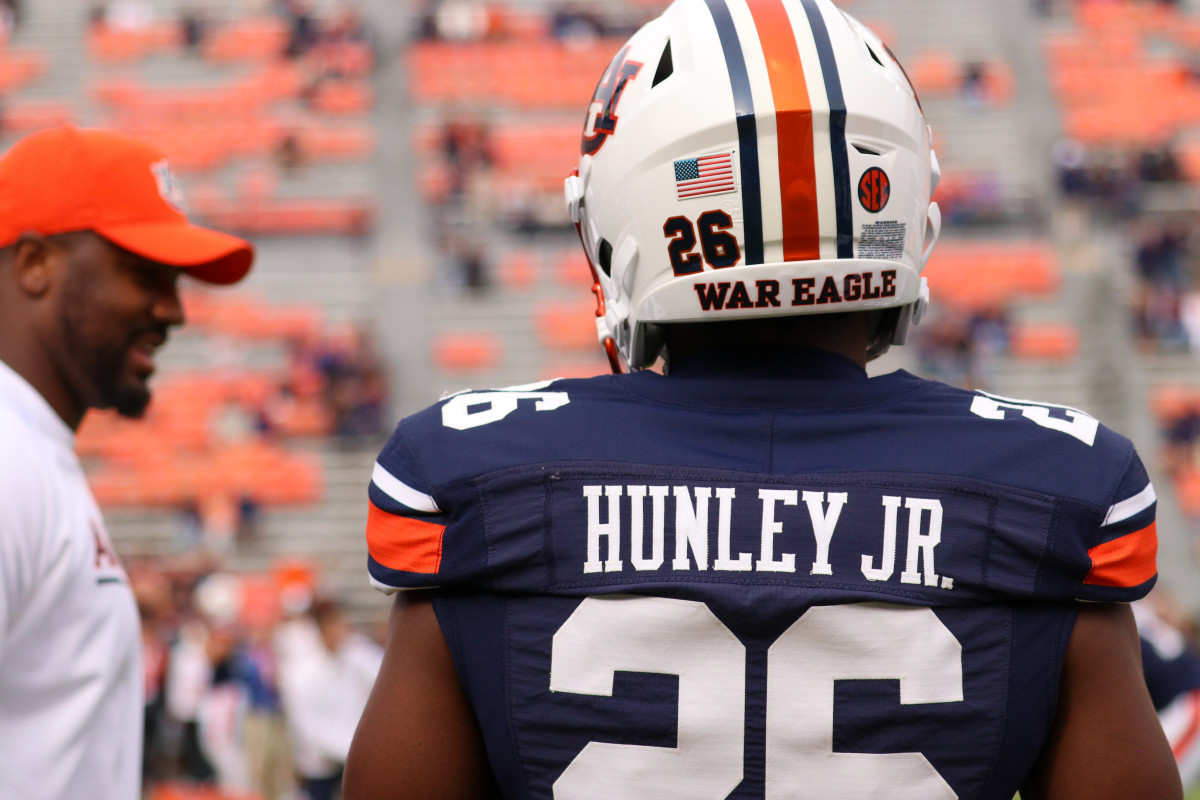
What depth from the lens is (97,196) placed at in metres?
2.25

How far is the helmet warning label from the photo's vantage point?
159 centimetres

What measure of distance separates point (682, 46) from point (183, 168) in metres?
20.6

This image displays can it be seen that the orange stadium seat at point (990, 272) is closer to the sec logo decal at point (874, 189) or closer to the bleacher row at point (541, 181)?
the bleacher row at point (541, 181)

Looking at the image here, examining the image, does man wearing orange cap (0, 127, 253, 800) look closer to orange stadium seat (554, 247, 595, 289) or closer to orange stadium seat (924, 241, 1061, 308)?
orange stadium seat (924, 241, 1061, 308)

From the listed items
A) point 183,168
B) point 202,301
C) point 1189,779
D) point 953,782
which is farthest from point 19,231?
point 183,168

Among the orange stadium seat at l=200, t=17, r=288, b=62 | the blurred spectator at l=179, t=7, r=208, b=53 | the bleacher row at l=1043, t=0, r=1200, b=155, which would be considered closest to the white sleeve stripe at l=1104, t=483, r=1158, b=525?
the bleacher row at l=1043, t=0, r=1200, b=155

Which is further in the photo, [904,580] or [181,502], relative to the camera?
[181,502]

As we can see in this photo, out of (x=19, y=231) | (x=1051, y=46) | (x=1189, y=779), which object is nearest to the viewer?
(x=19, y=231)

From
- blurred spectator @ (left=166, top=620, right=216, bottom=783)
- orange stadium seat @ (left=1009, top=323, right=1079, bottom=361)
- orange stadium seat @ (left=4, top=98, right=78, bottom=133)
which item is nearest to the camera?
blurred spectator @ (left=166, top=620, right=216, bottom=783)

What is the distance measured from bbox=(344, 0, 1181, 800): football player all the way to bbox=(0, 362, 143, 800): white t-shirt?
0.60 meters

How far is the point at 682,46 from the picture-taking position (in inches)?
65.6

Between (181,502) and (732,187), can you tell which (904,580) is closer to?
(732,187)

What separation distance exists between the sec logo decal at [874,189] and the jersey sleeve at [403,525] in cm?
60

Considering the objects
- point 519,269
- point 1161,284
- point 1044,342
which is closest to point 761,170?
point 1044,342
